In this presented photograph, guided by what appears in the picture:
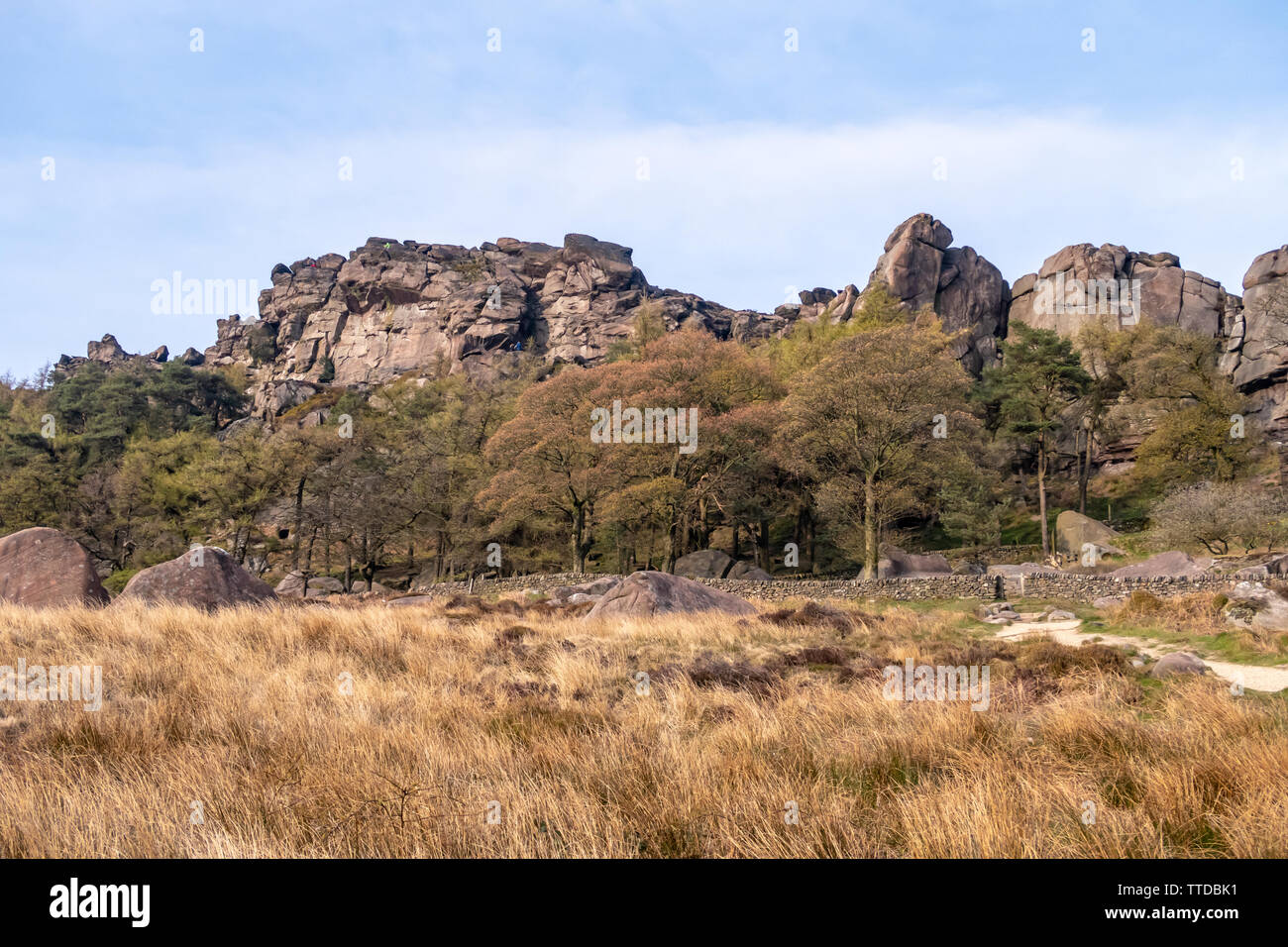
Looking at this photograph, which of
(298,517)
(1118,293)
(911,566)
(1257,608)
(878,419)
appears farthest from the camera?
(1118,293)

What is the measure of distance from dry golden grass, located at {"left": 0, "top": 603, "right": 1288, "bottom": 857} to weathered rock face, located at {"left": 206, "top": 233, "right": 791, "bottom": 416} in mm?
86074

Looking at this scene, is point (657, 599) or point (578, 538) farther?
point (578, 538)

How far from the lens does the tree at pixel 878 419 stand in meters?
30.1

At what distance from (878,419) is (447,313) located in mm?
91575

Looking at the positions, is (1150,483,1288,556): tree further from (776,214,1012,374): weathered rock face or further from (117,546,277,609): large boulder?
(776,214,1012,374): weathered rock face

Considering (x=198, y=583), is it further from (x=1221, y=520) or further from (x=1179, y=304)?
(x=1179, y=304)

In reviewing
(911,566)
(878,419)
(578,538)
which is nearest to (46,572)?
(578,538)

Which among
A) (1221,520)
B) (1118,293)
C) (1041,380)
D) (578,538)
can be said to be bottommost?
(578,538)

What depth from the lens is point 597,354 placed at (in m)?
100

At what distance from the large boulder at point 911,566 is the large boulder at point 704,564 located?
26.1 feet

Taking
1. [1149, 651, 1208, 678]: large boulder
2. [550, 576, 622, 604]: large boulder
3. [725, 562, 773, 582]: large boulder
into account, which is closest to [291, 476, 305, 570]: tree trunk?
[725, 562, 773, 582]: large boulder

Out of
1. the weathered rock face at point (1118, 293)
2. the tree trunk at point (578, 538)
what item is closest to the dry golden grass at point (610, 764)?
the tree trunk at point (578, 538)

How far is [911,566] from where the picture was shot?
3316 cm
